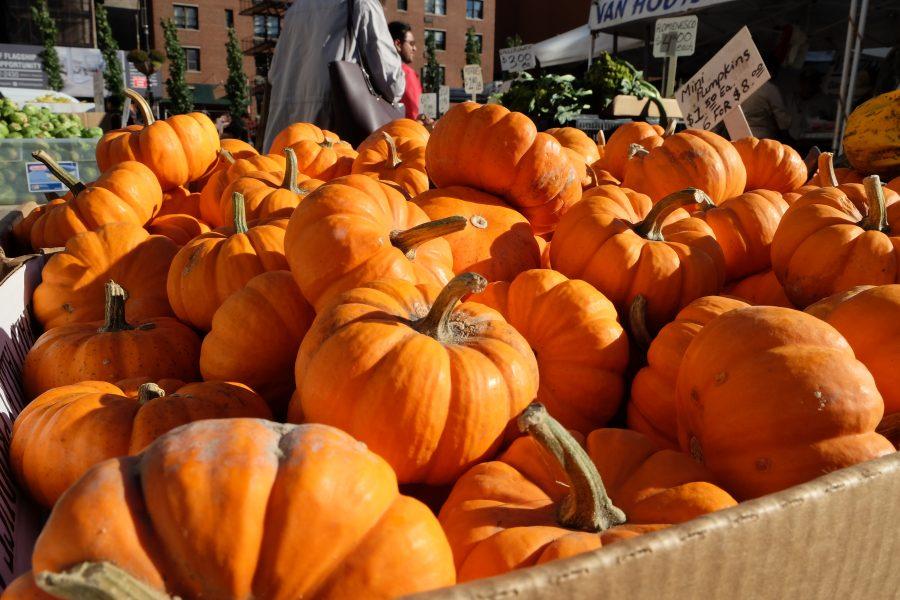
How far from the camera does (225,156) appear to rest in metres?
3.48

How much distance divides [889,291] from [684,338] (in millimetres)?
475

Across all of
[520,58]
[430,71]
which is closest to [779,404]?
[520,58]

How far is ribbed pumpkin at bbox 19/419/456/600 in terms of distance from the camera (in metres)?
0.85

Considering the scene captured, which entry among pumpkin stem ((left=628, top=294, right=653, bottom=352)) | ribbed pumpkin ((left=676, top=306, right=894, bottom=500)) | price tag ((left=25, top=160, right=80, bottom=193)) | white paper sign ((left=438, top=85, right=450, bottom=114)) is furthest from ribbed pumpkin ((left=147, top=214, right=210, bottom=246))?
white paper sign ((left=438, top=85, right=450, bottom=114))

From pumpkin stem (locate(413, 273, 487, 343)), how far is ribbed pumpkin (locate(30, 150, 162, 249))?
202 centimetres

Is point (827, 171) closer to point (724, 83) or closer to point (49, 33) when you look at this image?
point (724, 83)

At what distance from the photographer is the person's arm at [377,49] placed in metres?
6.08

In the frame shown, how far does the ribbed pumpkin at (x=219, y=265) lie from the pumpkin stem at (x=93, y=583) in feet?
4.60

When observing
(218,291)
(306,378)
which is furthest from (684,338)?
(218,291)

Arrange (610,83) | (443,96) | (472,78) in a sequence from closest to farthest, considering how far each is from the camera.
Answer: (610,83) < (472,78) < (443,96)

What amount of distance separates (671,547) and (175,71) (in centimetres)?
4994

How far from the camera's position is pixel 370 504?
0.94 m

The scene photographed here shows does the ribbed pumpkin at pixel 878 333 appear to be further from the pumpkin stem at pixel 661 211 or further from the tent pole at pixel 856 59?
the tent pole at pixel 856 59

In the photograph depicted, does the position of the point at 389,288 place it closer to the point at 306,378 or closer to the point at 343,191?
the point at 306,378
